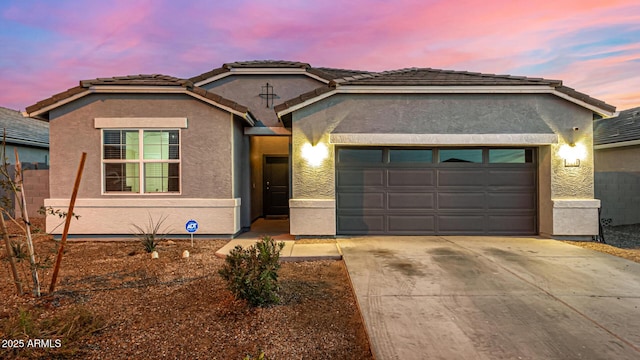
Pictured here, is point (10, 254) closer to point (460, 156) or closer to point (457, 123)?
point (457, 123)

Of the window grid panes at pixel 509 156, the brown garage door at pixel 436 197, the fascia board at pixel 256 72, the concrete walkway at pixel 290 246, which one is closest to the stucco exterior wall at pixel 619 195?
the window grid panes at pixel 509 156

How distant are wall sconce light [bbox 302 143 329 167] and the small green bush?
3.96 metres

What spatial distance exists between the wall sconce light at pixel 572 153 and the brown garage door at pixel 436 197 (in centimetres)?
66

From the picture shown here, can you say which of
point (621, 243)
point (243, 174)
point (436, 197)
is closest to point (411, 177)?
point (436, 197)

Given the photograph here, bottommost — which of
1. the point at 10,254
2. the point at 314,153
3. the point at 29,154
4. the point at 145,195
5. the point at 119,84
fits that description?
the point at 10,254

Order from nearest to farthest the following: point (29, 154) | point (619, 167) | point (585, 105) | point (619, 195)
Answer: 1. point (585, 105)
2. point (619, 195)
3. point (619, 167)
4. point (29, 154)

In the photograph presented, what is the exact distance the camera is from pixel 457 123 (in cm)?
782

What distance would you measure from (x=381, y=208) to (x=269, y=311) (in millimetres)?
5116

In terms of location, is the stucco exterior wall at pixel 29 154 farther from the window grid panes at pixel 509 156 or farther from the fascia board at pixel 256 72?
the window grid panes at pixel 509 156

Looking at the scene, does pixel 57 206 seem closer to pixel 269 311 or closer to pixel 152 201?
pixel 152 201

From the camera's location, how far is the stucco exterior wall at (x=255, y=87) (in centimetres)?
997

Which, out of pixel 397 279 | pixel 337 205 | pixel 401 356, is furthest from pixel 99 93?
pixel 401 356

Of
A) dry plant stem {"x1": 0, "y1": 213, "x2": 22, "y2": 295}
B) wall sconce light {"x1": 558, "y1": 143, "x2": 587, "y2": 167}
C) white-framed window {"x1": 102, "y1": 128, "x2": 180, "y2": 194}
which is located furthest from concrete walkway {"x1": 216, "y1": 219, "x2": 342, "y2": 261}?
→ wall sconce light {"x1": 558, "y1": 143, "x2": 587, "y2": 167}

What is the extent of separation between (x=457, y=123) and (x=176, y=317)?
7.23 m
